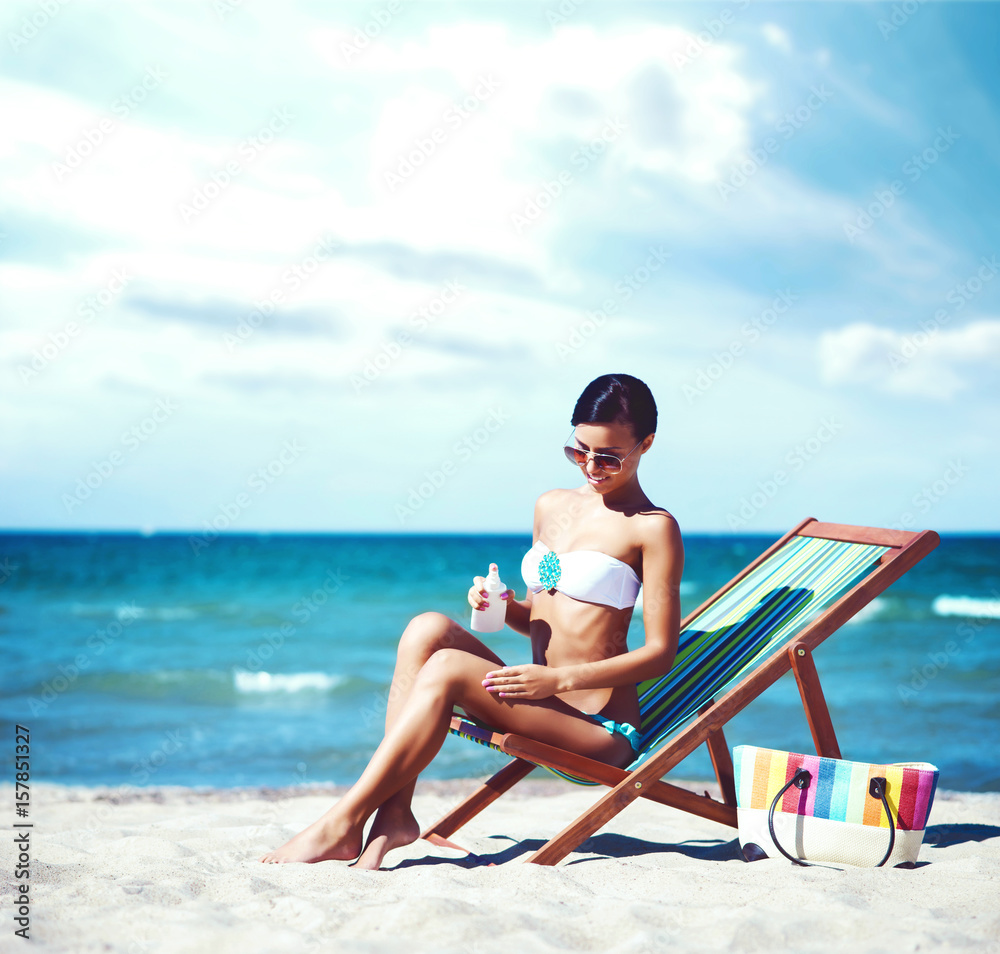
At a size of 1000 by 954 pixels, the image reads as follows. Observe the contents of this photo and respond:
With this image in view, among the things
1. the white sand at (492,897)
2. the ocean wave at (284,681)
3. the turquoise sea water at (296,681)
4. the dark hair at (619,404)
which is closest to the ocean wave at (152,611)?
the turquoise sea water at (296,681)

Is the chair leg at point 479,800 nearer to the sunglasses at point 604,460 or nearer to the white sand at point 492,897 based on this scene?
the white sand at point 492,897

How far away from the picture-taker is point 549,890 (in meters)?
2.95

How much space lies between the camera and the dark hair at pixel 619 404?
133 inches

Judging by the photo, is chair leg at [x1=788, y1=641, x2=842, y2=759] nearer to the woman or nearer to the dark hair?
the woman

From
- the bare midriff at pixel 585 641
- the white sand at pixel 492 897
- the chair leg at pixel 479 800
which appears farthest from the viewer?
the chair leg at pixel 479 800

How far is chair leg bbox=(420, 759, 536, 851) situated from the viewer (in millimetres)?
3648

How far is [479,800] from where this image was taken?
368 cm

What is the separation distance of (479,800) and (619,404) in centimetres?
157

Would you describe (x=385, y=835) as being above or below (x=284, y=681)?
below

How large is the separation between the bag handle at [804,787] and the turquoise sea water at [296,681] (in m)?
3.82

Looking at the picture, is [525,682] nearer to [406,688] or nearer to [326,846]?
[406,688]

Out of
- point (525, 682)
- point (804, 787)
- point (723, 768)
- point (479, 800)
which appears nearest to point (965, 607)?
point (723, 768)

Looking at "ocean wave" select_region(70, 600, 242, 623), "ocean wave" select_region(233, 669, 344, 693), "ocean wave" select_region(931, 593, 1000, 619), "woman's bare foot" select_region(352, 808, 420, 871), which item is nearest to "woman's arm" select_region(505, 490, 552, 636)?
"woman's bare foot" select_region(352, 808, 420, 871)

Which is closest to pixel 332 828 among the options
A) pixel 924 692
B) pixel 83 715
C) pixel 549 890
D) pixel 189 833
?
pixel 549 890
